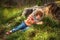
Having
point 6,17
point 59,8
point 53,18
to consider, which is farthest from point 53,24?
point 6,17

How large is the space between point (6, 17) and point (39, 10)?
16.9 inches

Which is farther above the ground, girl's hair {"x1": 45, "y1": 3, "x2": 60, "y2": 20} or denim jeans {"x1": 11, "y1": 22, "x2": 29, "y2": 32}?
girl's hair {"x1": 45, "y1": 3, "x2": 60, "y2": 20}

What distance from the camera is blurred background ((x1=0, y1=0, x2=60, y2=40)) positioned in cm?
219

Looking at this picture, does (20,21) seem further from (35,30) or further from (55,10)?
(55,10)

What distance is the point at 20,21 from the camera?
228cm

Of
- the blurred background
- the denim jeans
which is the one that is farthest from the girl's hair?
the denim jeans

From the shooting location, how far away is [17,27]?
2264 mm

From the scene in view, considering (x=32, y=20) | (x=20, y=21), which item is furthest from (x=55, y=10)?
(x=20, y=21)

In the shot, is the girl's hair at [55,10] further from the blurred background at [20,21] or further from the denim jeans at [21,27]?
the denim jeans at [21,27]

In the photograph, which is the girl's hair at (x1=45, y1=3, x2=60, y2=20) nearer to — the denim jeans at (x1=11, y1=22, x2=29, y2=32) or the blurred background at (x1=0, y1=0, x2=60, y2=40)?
the blurred background at (x1=0, y1=0, x2=60, y2=40)

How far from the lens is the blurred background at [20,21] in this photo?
219cm

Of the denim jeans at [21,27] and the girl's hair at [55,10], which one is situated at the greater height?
the girl's hair at [55,10]

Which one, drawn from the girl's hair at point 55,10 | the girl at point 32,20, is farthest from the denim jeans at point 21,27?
the girl's hair at point 55,10

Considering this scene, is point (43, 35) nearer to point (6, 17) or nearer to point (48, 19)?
point (48, 19)
